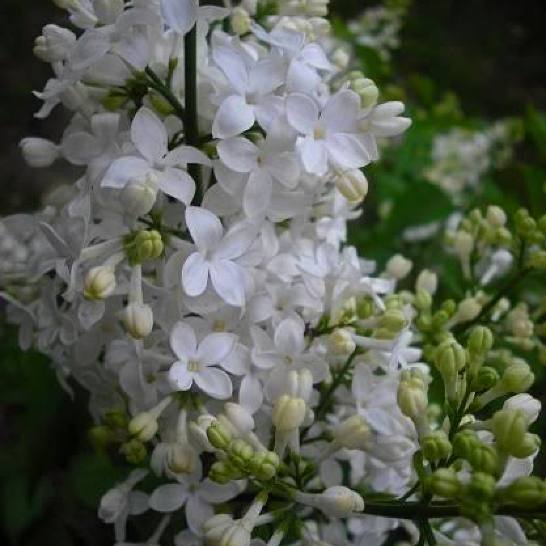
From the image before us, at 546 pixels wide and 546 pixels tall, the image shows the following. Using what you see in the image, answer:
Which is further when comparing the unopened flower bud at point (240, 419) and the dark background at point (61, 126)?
the dark background at point (61, 126)

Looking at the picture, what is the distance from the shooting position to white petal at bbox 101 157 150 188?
72 cm

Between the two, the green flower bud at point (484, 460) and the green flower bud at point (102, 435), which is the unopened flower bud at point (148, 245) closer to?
the green flower bud at point (102, 435)

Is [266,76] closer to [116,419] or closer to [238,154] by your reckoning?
[238,154]

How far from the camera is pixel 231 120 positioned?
72 cm

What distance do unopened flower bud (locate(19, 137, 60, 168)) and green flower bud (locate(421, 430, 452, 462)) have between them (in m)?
0.45

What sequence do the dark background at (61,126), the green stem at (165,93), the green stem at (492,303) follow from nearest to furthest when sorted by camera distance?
the green stem at (165,93) < the green stem at (492,303) < the dark background at (61,126)

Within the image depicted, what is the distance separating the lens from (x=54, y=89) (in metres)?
0.80

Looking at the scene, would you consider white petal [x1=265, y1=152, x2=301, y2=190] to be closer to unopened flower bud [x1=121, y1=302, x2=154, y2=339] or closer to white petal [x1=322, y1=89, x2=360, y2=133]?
white petal [x1=322, y1=89, x2=360, y2=133]

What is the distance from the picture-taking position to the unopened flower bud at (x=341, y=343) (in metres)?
0.79

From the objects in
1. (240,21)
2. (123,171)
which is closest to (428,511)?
(123,171)

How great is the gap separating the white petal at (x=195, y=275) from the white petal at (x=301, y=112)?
14 cm

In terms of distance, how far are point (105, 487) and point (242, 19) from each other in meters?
0.63

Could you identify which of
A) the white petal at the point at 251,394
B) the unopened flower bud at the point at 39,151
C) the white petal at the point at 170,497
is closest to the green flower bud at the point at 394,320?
the white petal at the point at 251,394

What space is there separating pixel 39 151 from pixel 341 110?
31 centimetres
